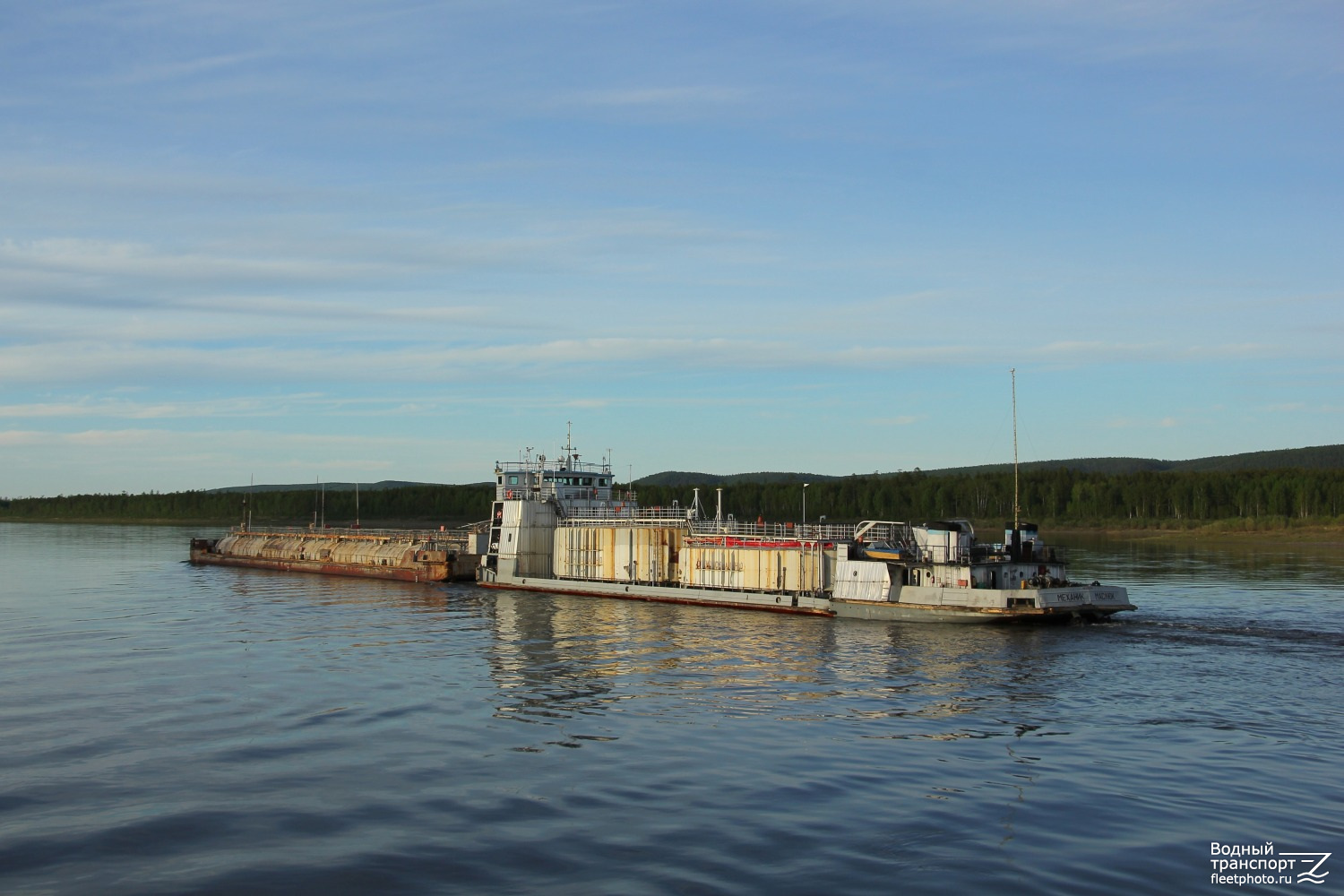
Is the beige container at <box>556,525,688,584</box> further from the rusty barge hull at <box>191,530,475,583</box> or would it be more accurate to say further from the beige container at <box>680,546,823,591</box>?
the rusty barge hull at <box>191,530,475,583</box>

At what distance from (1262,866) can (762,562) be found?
4790 cm

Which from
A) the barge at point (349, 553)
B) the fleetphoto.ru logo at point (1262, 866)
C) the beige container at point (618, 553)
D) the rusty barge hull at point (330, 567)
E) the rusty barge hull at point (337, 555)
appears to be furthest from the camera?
the rusty barge hull at point (337, 555)

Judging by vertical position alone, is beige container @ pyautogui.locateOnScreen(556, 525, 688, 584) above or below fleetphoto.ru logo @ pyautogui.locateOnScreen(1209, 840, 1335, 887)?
above

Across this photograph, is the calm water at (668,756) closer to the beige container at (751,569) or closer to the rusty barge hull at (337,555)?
the beige container at (751,569)

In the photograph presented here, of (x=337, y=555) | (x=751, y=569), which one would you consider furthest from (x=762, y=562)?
(x=337, y=555)

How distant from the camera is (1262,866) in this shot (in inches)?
871

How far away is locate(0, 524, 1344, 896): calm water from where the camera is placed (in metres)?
22.2

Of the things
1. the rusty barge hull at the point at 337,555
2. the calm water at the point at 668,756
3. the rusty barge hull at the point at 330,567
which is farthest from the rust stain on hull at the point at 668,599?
the rusty barge hull at the point at 337,555

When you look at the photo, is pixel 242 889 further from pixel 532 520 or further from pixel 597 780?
pixel 532 520

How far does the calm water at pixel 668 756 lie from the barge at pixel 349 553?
106 feet

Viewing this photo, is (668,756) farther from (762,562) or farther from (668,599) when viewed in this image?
(668,599)

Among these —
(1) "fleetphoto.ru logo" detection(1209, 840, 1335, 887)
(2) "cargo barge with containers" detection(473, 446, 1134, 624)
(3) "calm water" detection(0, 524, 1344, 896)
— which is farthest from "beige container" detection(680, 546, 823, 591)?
(1) "fleetphoto.ru logo" detection(1209, 840, 1335, 887)

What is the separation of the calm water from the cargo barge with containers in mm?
2289

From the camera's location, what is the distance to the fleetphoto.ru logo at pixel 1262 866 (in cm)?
2134
